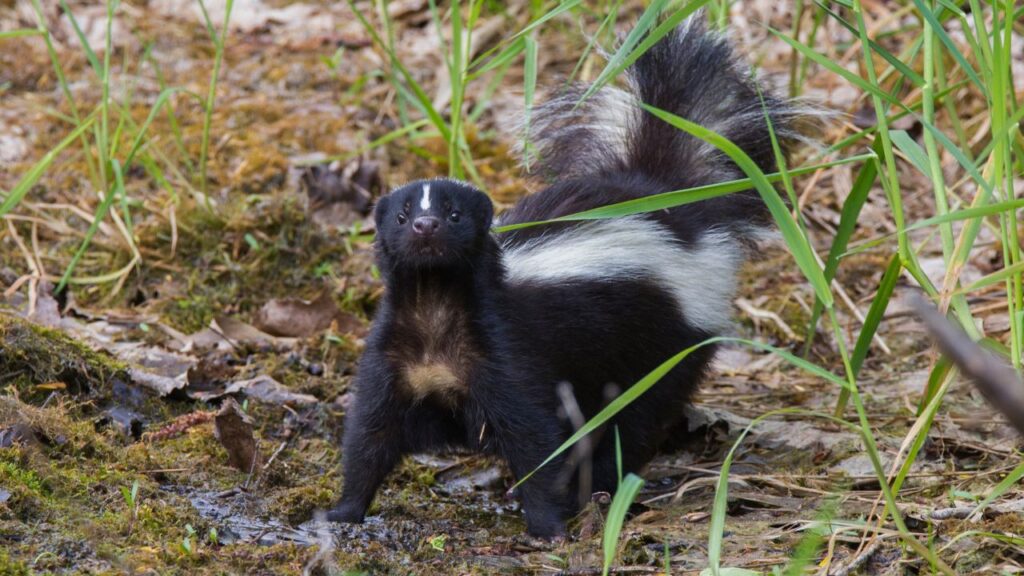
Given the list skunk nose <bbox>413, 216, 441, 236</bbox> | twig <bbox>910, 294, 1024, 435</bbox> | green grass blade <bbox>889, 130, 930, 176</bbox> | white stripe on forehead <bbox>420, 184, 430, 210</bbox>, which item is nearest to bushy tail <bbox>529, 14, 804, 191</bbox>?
white stripe on forehead <bbox>420, 184, 430, 210</bbox>

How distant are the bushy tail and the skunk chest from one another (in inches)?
48.4

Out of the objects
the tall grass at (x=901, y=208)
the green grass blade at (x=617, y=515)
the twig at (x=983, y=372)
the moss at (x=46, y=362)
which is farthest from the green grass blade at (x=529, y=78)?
the twig at (x=983, y=372)

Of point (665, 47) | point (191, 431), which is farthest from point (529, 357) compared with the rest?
point (665, 47)

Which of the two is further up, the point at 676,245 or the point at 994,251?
the point at 676,245

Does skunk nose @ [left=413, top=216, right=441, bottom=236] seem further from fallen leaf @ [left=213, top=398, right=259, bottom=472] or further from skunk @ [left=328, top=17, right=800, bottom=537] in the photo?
fallen leaf @ [left=213, top=398, right=259, bottom=472]

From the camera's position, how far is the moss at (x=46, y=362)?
4.30 metres

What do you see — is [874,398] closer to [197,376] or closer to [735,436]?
[735,436]

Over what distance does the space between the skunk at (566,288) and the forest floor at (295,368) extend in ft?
0.89

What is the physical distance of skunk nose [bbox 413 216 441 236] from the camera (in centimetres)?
408

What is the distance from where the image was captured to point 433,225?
409 cm

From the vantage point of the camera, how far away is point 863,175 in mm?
4035

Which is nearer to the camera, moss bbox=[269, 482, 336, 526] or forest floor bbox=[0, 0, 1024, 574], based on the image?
forest floor bbox=[0, 0, 1024, 574]

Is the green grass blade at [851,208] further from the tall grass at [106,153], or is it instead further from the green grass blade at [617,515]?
the tall grass at [106,153]

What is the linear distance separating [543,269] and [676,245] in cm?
61
